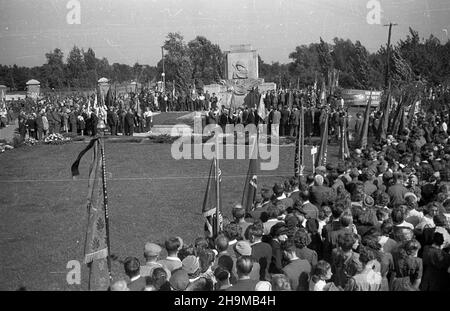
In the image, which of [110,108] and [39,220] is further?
[110,108]

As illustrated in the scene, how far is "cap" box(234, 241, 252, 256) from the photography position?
6.05 meters

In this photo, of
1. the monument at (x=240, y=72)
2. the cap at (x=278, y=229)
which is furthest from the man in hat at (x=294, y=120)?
the cap at (x=278, y=229)

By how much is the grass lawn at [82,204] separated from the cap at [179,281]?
2.86m

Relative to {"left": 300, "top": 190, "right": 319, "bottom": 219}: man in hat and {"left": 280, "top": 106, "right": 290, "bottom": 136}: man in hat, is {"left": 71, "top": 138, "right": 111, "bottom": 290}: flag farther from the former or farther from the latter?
{"left": 280, "top": 106, "right": 290, "bottom": 136}: man in hat

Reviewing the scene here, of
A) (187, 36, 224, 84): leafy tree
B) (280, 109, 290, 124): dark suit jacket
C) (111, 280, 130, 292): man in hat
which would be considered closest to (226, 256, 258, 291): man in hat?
(111, 280, 130, 292): man in hat

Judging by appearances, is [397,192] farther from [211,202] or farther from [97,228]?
[97,228]

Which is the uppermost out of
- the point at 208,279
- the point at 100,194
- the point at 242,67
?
the point at 242,67

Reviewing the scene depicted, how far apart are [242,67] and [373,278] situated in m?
28.3

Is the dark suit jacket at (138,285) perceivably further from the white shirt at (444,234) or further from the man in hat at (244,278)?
the white shirt at (444,234)
